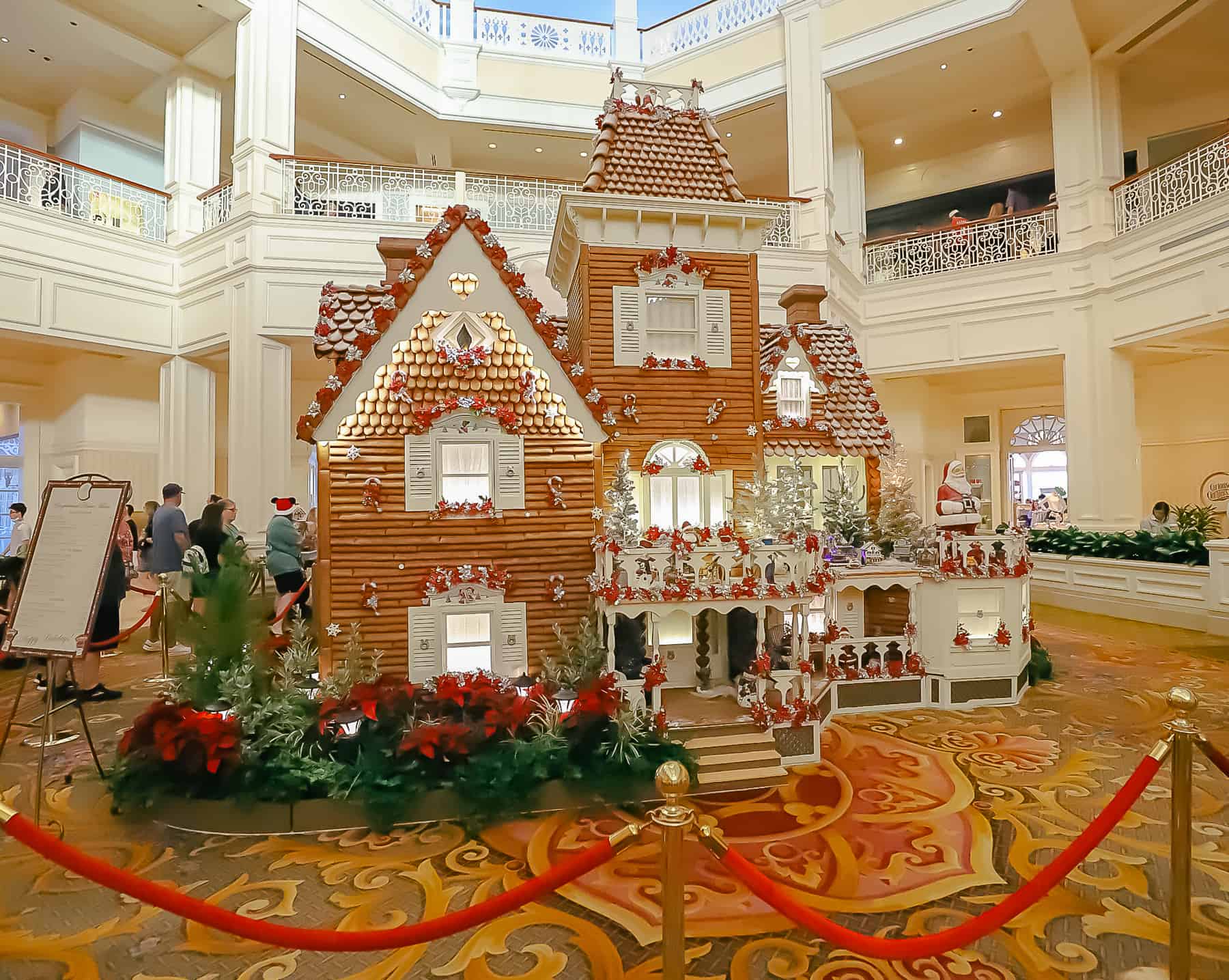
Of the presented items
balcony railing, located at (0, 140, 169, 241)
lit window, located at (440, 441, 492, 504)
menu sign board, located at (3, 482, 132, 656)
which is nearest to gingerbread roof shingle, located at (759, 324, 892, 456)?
lit window, located at (440, 441, 492, 504)

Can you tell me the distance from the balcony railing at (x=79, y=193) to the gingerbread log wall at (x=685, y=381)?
38.1 ft

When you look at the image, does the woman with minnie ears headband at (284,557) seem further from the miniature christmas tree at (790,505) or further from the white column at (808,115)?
the white column at (808,115)

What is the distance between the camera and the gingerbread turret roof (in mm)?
8523

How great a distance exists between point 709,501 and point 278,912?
5.91m

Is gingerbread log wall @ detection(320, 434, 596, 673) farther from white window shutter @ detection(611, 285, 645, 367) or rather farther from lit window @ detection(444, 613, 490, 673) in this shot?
white window shutter @ detection(611, 285, 645, 367)

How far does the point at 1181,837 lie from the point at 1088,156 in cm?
1683

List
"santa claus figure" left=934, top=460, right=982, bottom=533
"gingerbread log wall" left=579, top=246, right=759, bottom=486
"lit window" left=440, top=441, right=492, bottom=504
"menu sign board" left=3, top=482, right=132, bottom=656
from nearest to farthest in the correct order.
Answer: "menu sign board" left=3, top=482, right=132, bottom=656 < "lit window" left=440, top=441, right=492, bottom=504 < "gingerbread log wall" left=579, top=246, right=759, bottom=486 < "santa claus figure" left=934, top=460, right=982, bottom=533

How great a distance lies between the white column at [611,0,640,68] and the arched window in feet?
48.4

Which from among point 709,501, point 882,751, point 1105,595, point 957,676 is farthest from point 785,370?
point 1105,595

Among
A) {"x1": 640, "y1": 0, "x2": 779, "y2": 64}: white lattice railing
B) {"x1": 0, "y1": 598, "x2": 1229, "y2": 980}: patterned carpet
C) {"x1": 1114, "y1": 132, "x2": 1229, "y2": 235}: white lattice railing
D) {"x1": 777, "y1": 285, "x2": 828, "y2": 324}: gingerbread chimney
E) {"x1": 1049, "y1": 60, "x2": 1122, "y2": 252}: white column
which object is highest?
{"x1": 640, "y1": 0, "x2": 779, "y2": 64}: white lattice railing

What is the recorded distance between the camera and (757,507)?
316 inches

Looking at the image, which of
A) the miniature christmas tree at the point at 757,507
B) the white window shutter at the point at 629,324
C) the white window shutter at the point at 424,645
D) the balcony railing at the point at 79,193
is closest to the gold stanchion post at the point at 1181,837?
the miniature christmas tree at the point at 757,507

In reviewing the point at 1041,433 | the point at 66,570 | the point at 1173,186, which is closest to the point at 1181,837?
the point at 66,570

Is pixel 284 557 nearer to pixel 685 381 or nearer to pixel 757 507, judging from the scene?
pixel 685 381
